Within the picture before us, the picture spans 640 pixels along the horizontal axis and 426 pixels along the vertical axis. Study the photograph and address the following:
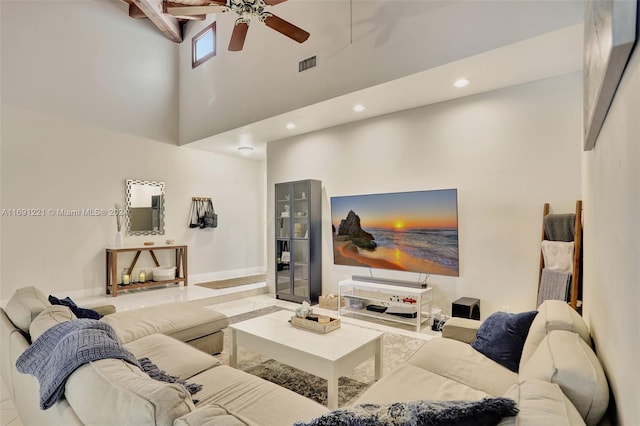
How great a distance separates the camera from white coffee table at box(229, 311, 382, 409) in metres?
2.22

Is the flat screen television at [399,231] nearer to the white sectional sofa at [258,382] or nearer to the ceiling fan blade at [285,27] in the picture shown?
the white sectional sofa at [258,382]

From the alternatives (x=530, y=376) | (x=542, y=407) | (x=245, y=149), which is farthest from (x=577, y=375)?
(x=245, y=149)

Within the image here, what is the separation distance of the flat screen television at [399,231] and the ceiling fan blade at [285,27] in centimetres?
222

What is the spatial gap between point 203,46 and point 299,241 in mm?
4026

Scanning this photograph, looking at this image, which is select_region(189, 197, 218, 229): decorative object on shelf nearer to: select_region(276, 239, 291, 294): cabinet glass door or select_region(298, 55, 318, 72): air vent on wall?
select_region(276, 239, 291, 294): cabinet glass door

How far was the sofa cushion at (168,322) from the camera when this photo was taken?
103 inches

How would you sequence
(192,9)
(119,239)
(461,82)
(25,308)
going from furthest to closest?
→ (119,239)
(461,82)
(192,9)
(25,308)

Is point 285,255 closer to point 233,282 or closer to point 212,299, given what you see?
point 212,299

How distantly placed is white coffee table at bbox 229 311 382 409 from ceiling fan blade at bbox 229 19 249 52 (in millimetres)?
2889

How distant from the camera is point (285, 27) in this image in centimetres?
339

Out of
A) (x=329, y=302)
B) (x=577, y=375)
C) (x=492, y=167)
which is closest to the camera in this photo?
(x=577, y=375)

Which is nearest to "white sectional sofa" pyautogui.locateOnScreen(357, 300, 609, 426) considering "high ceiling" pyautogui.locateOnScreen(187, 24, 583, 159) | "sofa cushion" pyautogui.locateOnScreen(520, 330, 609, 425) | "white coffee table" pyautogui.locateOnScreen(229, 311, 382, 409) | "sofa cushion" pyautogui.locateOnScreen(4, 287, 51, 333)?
"sofa cushion" pyautogui.locateOnScreen(520, 330, 609, 425)

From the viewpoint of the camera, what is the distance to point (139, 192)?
6.00 m

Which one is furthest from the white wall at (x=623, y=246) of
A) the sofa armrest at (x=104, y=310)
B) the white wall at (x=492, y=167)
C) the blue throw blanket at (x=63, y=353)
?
the sofa armrest at (x=104, y=310)
